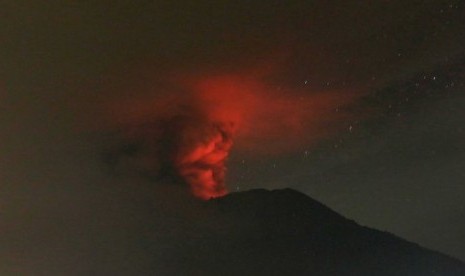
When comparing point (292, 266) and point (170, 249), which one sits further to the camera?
point (292, 266)

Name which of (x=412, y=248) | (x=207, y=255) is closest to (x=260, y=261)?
(x=207, y=255)

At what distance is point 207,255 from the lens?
11.6 metres

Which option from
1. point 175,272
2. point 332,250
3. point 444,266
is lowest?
point 444,266

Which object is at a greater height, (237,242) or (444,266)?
(237,242)

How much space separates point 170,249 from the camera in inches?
398

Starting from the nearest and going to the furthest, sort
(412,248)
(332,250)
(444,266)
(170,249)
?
1. (444,266)
2. (412,248)
3. (170,249)
4. (332,250)

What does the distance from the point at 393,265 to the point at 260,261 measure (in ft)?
12.4

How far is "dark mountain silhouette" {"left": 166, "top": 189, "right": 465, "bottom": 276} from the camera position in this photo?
1049 centimetres

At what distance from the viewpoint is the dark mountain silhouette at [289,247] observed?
10.5 m

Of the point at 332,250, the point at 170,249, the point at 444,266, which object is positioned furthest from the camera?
the point at 332,250

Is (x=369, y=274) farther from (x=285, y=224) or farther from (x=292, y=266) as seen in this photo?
(x=285, y=224)

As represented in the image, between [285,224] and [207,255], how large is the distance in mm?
3216

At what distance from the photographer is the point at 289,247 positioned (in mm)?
13359

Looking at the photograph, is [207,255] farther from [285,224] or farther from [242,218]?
[285,224]
